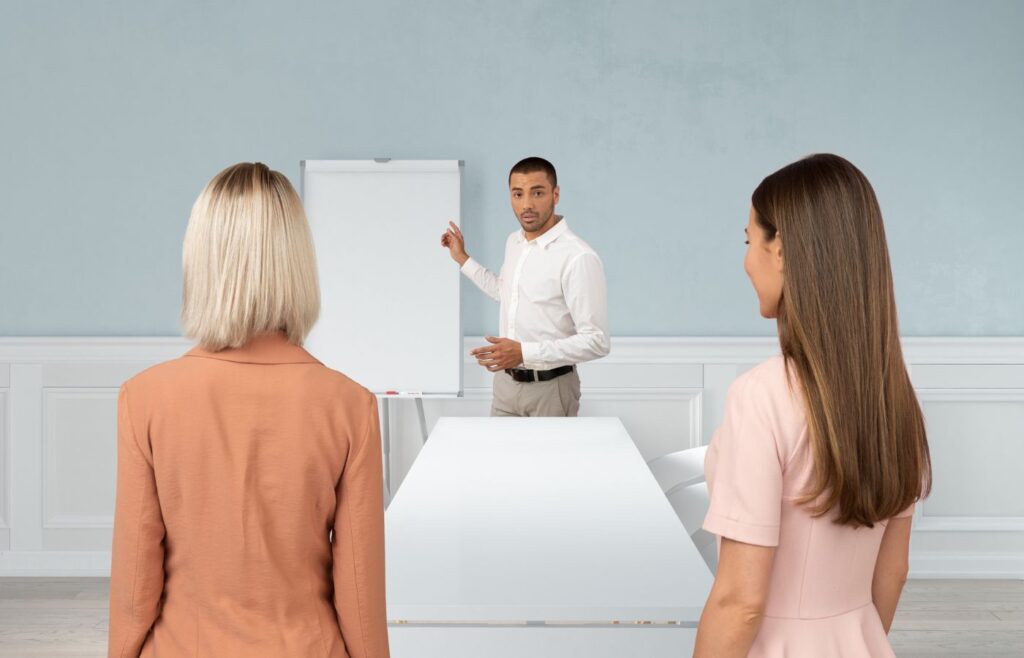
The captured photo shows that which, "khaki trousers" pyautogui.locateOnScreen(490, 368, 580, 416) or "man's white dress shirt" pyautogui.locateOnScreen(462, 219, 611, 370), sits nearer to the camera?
"man's white dress shirt" pyautogui.locateOnScreen(462, 219, 611, 370)

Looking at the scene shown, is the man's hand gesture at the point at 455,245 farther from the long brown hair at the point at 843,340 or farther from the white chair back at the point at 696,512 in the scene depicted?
the long brown hair at the point at 843,340

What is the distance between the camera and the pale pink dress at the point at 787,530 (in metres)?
1.13

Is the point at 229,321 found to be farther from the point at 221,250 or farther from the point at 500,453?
the point at 500,453

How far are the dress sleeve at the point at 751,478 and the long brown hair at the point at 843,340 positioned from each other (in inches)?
2.0

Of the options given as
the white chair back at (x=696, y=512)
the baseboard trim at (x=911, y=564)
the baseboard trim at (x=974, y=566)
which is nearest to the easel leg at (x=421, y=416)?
the baseboard trim at (x=911, y=564)

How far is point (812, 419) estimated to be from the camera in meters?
1.12

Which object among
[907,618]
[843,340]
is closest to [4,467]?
[907,618]

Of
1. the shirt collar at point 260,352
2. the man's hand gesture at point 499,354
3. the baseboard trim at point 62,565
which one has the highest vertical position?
the shirt collar at point 260,352

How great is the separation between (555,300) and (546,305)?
43 mm

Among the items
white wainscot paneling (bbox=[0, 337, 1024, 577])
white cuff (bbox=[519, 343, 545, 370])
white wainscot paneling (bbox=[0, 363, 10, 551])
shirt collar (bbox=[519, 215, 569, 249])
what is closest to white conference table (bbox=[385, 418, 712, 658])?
white cuff (bbox=[519, 343, 545, 370])

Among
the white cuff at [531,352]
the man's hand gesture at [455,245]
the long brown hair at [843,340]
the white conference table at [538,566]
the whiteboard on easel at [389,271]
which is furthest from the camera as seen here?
→ the whiteboard on easel at [389,271]

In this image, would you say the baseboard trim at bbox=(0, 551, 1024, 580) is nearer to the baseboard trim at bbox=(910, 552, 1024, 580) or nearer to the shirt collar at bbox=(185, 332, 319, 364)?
Result: the baseboard trim at bbox=(910, 552, 1024, 580)

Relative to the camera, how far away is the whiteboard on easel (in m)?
4.39

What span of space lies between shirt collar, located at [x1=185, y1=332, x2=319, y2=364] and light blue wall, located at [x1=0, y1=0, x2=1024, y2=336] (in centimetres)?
331
